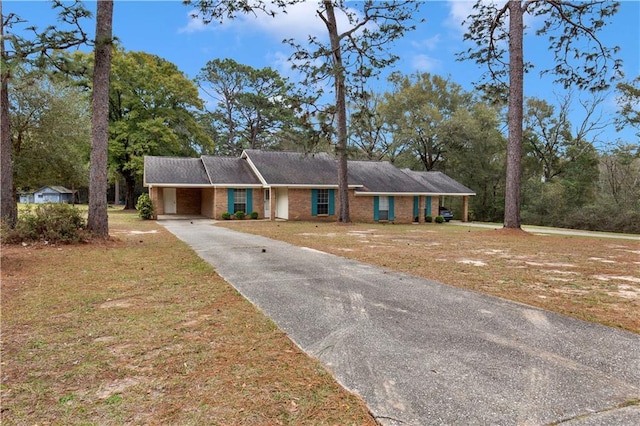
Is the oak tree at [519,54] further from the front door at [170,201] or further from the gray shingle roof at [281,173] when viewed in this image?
the front door at [170,201]

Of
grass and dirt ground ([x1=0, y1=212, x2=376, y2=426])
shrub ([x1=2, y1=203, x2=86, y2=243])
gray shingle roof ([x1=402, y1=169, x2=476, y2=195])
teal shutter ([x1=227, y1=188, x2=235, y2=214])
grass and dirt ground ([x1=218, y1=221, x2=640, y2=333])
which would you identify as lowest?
grass and dirt ground ([x1=0, y1=212, x2=376, y2=426])

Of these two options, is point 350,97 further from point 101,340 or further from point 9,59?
point 101,340

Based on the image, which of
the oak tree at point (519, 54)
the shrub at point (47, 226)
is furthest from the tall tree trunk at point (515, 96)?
the shrub at point (47, 226)

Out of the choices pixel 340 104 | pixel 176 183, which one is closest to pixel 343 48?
pixel 340 104

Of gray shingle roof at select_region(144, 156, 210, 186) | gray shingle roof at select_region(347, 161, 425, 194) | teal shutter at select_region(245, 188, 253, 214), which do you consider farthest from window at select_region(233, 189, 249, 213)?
gray shingle roof at select_region(347, 161, 425, 194)

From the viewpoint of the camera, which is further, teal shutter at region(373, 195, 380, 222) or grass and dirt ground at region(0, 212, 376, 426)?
teal shutter at region(373, 195, 380, 222)

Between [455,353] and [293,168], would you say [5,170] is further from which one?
[293,168]

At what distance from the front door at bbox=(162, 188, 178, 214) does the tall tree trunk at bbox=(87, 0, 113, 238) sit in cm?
1665

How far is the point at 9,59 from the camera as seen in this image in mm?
7551

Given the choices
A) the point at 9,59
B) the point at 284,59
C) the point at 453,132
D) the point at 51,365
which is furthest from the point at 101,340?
the point at 453,132

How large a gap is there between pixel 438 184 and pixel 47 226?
2325cm

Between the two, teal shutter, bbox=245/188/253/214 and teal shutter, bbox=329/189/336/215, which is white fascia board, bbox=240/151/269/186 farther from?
teal shutter, bbox=329/189/336/215

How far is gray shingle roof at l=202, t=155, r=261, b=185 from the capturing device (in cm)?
2158

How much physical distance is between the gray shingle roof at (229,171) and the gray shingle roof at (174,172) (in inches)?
20.3
